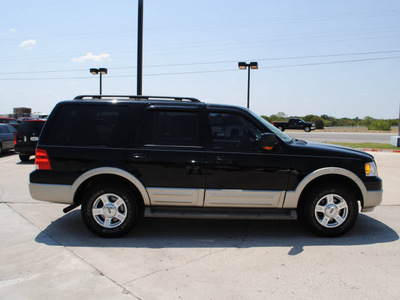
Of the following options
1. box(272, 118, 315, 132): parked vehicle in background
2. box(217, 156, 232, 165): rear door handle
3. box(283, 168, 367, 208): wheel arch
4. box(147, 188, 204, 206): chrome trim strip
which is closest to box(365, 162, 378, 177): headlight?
box(283, 168, 367, 208): wheel arch

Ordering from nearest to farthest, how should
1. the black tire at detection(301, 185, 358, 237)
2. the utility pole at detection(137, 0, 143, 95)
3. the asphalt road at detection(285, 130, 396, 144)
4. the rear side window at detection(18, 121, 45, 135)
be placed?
the black tire at detection(301, 185, 358, 237), the utility pole at detection(137, 0, 143, 95), the rear side window at detection(18, 121, 45, 135), the asphalt road at detection(285, 130, 396, 144)

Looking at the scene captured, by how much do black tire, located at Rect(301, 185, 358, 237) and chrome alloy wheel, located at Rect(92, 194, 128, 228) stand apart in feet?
8.27

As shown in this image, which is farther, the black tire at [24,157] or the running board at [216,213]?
the black tire at [24,157]

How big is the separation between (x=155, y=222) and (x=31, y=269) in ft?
6.91

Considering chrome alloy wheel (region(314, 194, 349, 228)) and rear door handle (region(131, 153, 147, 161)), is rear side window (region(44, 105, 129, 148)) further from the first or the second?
chrome alloy wheel (region(314, 194, 349, 228))

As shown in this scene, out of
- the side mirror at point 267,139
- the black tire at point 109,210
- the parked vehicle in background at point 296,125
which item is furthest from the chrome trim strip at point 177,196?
the parked vehicle in background at point 296,125

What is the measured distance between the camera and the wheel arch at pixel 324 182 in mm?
4719

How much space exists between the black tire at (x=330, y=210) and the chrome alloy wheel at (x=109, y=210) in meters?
2.52

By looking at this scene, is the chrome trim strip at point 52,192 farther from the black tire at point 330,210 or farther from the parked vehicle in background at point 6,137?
the parked vehicle in background at point 6,137

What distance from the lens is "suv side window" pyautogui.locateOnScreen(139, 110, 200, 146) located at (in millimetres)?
4809

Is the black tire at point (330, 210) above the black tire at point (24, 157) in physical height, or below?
above

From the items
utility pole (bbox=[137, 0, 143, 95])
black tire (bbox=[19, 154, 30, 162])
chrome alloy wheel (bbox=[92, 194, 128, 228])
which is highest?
utility pole (bbox=[137, 0, 143, 95])

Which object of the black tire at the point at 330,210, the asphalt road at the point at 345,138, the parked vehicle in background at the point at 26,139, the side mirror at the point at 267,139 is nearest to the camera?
the side mirror at the point at 267,139

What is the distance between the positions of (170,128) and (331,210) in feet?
8.16
